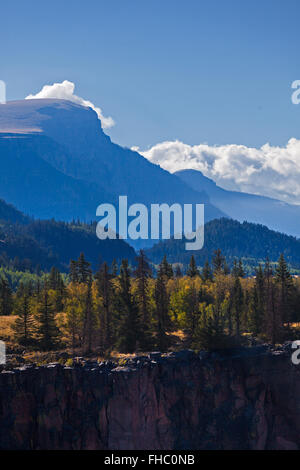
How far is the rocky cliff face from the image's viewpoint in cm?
6191

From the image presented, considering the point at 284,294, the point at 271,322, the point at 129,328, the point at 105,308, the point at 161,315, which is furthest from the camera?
the point at 284,294

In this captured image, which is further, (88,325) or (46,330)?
(88,325)

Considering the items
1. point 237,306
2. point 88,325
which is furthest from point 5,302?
point 237,306

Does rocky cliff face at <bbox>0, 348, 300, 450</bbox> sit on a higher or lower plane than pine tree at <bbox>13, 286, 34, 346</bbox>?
lower

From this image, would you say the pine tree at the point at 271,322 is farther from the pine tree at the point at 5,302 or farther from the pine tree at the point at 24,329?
the pine tree at the point at 5,302

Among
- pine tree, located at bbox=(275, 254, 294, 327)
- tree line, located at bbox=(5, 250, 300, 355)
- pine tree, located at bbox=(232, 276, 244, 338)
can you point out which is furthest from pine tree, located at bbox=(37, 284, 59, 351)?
pine tree, located at bbox=(275, 254, 294, 327)

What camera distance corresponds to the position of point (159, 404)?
65.7 m

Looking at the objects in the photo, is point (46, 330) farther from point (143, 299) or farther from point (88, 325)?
point (143, 299)

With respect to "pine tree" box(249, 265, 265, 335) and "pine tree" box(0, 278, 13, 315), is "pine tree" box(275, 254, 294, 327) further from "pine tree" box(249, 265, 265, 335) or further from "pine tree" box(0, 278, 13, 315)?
"pine tree" box(0, 278, 13, 315)

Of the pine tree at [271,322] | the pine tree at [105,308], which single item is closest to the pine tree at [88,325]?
the pine tree at [105,308]

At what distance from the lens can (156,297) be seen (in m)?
82.7

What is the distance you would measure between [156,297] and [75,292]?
20.0m
